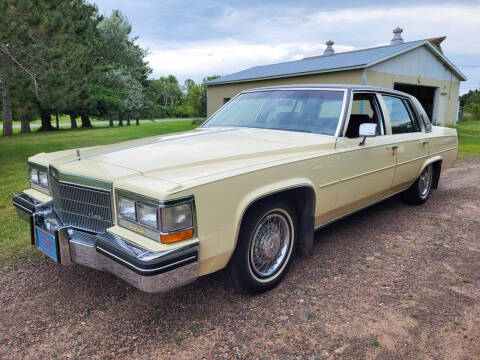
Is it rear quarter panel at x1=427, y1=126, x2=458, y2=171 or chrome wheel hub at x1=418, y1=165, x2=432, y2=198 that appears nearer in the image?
rear quarter panel at x1=427, y1=126, x2=458, y2=171

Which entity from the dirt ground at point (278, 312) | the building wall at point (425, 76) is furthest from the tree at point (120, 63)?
the dirt ground at point (278, 312)

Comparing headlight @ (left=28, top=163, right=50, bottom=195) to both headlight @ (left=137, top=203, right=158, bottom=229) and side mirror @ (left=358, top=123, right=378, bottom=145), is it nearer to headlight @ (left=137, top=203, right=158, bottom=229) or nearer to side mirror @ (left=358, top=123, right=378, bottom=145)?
headlight @ (left=137, top=203, right=158, bottom=229)

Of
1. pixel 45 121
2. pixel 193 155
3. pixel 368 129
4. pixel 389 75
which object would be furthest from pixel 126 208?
pixel 45 121

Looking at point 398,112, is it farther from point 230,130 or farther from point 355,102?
point 230,130

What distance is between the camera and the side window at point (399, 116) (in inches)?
169

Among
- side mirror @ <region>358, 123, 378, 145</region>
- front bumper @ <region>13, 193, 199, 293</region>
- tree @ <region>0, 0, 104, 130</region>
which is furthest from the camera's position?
tree @ <region>0, 0, 104, 130</region>

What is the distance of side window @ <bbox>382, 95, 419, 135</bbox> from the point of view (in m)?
4.29

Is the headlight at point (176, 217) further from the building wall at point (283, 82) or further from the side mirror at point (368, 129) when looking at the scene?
the building wall at point (283, 82)

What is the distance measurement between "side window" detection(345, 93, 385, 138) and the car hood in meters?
0.53

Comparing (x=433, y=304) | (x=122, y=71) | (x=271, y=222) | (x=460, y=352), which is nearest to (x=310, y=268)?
(x=271, y=222)

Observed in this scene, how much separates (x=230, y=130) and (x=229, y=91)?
17280mm

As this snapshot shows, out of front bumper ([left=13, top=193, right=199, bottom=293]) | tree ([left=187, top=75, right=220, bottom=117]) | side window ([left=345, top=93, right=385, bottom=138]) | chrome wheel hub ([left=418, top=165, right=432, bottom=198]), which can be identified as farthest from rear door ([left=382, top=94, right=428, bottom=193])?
tree ([left=187, top=75, right=220, bottom=117])

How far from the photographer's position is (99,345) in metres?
2.28

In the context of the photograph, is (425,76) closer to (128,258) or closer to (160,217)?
(160,217)
